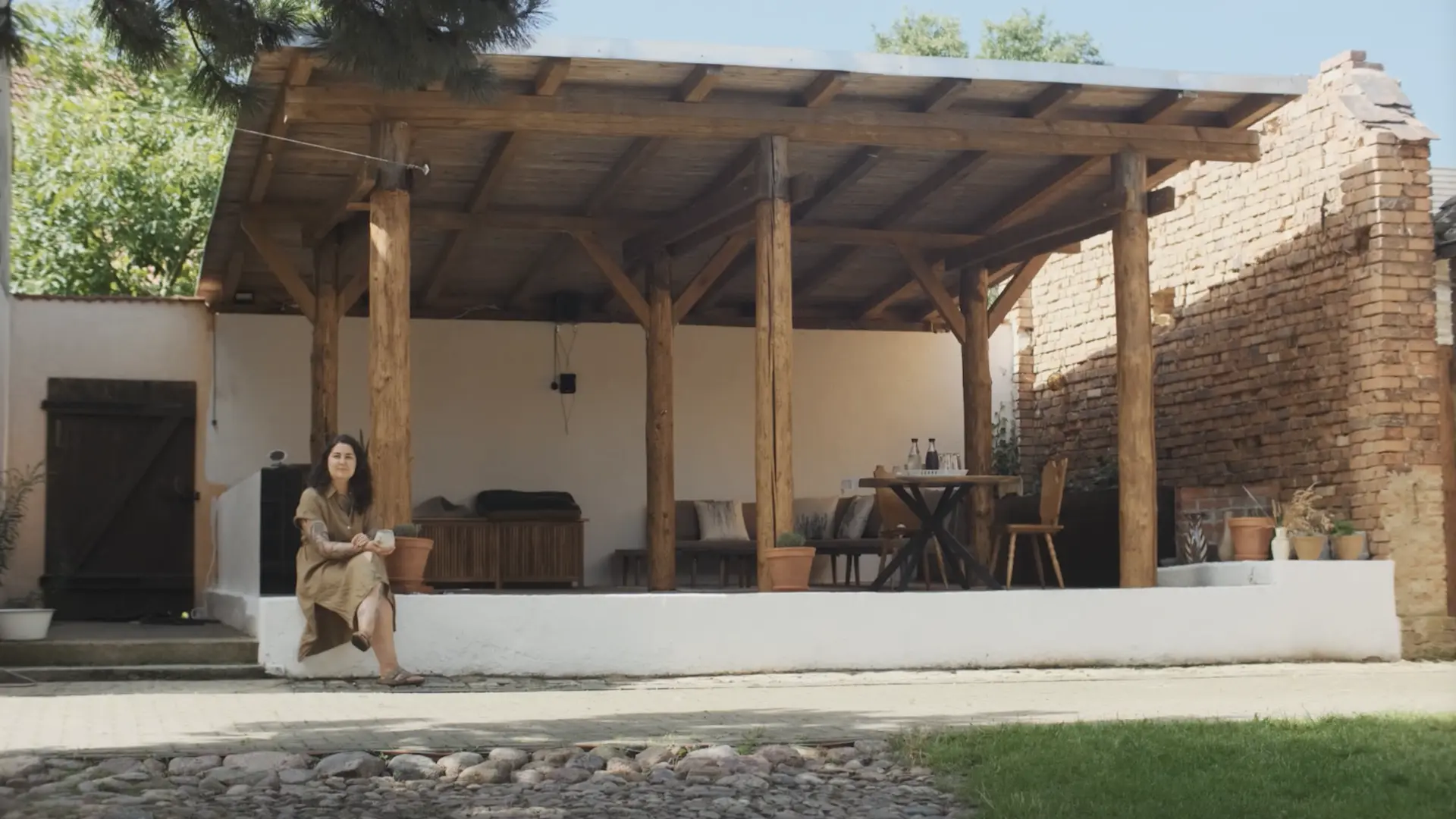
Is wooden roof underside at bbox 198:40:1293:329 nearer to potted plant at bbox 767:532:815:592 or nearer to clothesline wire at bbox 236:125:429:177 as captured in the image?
clothesline wire at bbox 236:125:429:177

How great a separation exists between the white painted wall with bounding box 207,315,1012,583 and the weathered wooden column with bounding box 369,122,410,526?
14.8ft

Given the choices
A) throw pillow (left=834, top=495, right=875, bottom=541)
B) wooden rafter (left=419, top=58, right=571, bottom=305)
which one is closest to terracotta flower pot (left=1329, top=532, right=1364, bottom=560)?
throw pillow (left=834, top=495, right=875, bottom=541)

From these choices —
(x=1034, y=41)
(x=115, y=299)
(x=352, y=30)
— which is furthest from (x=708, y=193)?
(x=1034, y=41)

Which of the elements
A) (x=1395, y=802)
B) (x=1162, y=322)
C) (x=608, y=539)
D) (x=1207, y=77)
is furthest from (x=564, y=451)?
(x=1395, y=802)

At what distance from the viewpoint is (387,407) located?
8773mm

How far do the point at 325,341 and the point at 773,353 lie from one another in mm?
4157

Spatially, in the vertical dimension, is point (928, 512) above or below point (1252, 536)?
above

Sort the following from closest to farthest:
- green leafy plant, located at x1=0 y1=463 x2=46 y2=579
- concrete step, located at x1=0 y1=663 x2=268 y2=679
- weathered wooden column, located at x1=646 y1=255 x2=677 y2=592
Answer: concrete step, located at x1=0 y1=663 x2=268 y2=679, green leafy plant, located at x1=0 y1=463 x2=46 y2=579, weathered wooden column, located at x1=646 y1=255 x2=677 y2=592

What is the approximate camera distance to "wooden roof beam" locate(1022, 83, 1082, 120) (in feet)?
31.2

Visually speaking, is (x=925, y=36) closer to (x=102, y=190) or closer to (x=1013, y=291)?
(x=102, y=190)

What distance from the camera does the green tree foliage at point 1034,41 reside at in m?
33.6

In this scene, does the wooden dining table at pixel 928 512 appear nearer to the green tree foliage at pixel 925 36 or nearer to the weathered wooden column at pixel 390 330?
the weathered wooden column at pixel 390 330

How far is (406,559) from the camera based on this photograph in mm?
8570

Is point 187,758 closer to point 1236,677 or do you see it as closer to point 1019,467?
point 1236,677
